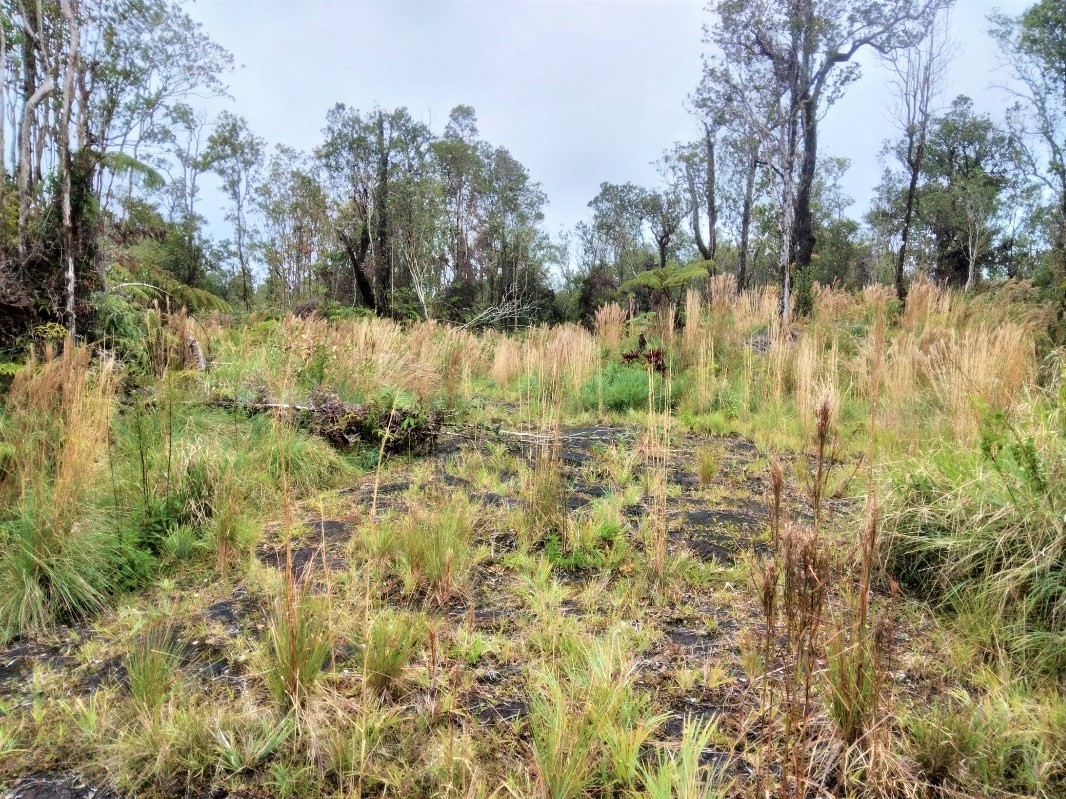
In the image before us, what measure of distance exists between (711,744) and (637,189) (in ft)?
107

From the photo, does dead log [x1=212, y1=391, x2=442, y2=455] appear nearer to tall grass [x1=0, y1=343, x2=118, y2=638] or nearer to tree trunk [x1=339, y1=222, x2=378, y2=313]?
tall grass [x1=0, y1=343, x2=118, y2=638]

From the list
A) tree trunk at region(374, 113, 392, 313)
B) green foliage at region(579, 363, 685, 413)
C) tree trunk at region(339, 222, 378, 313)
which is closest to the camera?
green foliage at region(579, 363, 685, 413)

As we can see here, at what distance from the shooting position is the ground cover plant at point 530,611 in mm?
1204

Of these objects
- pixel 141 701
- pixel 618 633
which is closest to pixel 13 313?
pixel 141 701

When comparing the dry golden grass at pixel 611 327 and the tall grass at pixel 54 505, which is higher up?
the dry golden grass at pixel 611 327

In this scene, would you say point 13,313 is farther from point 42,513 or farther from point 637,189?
point 637,189

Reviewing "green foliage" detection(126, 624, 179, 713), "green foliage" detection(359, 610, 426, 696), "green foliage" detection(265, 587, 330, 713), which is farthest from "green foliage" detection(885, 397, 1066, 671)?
"green foliage" detection(126, 624, 179, 713)

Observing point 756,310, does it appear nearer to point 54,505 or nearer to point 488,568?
point 488,568

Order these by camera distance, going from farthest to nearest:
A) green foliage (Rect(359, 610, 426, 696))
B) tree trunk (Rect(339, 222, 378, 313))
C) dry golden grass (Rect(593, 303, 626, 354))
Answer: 1. tree trunk (Rect(339, 222, 378, 313))
2. dry golden grass (Rect(593, 303, 626, 354))
3. green foliage (Rect(359, 610, 426, 696))

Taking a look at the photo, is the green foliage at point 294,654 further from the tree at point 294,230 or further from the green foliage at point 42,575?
the tree at point 294,230

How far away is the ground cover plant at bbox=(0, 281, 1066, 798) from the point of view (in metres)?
1.20

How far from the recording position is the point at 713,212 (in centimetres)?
2389

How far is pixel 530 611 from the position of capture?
202cm

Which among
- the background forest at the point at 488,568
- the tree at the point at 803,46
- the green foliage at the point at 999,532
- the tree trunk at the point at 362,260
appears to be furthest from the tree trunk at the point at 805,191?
the tree trunk at the point at 362,260
